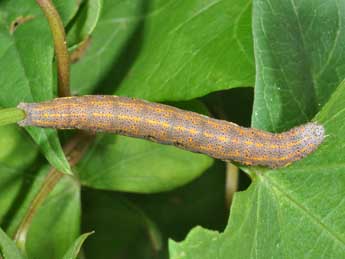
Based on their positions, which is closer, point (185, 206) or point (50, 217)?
point (50, 217)

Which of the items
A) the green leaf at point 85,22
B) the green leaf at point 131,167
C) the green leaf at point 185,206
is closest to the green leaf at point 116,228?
the green leaf at point 185,206

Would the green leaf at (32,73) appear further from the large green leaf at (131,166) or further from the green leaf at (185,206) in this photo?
the green leaf at (185,206)

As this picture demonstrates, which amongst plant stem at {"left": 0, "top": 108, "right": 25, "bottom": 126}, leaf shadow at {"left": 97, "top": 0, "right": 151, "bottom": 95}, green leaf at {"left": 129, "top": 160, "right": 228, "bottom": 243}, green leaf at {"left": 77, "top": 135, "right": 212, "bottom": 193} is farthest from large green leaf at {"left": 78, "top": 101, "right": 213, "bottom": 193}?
plant stem at {"left": 0, "top": 108, "right": 25, "bottom": 126}

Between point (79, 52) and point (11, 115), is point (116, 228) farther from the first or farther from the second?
point (11, 115)

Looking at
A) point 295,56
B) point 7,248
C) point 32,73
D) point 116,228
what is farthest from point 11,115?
point 116,228

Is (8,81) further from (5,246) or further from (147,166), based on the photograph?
(147,166)

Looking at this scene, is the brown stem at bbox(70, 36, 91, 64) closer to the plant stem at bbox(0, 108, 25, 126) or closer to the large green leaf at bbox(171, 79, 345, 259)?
the plant stem at bbox(0, 108, 25, 126)
